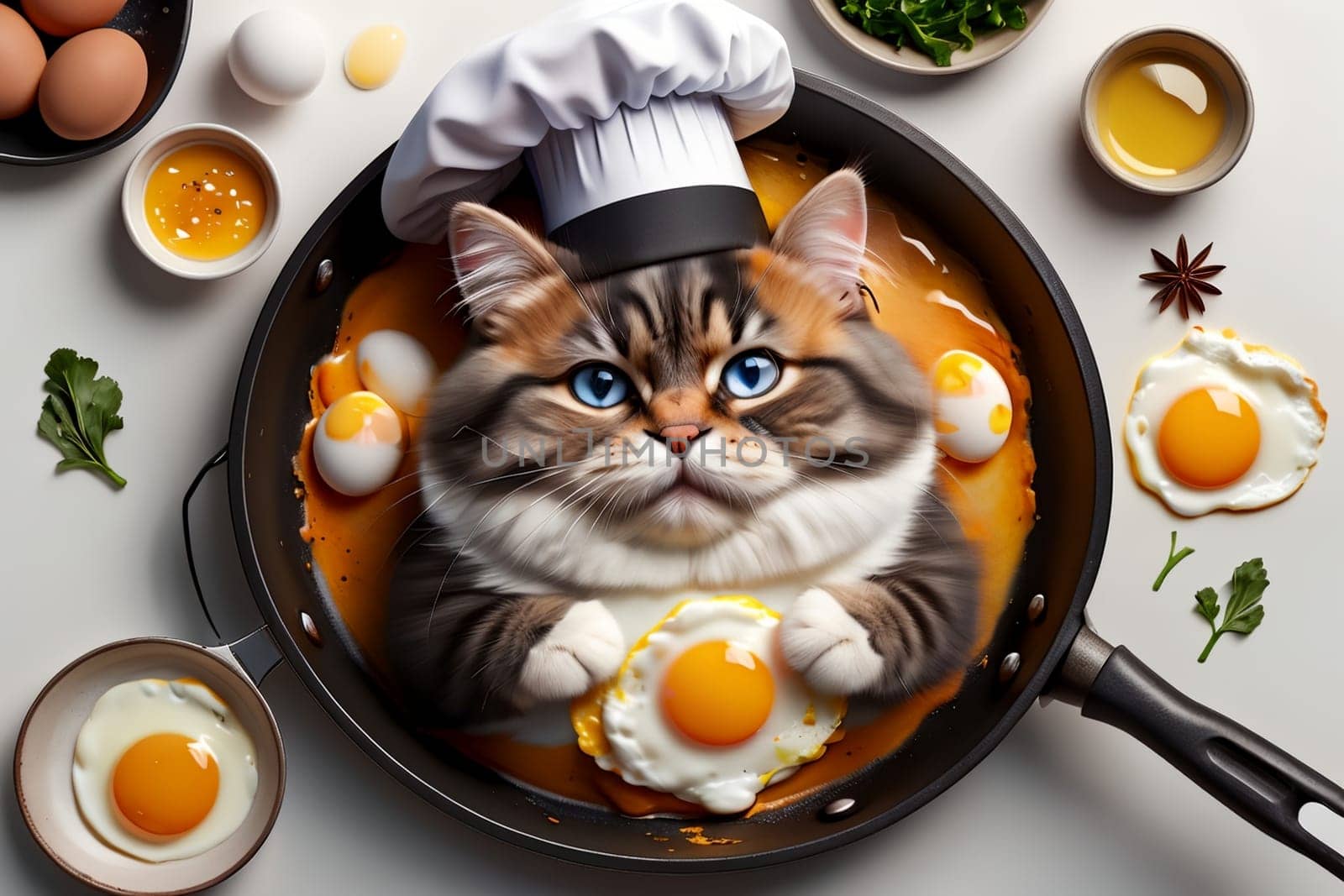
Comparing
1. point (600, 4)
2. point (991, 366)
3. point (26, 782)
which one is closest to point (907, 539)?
point (991, 366)

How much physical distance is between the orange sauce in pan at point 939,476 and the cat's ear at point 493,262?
9 cm

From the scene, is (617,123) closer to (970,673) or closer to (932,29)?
(932,29)

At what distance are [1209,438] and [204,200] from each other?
1.18 metres

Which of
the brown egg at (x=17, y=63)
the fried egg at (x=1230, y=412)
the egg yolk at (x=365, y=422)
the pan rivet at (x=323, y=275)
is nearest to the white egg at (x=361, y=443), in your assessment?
the egg yolk at (x=365, y=422)

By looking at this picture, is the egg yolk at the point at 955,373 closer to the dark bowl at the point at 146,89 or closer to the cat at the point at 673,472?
the cat at the point at 673,472

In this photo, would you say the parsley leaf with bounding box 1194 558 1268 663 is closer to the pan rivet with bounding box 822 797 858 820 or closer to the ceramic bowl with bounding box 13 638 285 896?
the pan rivet with bounding box 822 797 858 820

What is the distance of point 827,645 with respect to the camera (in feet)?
3.25

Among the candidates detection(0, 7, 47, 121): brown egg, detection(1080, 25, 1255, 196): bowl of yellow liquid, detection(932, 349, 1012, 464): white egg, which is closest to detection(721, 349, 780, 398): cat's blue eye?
detection(932, 349, 1012, 464): white egg

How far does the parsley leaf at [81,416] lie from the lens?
1.20 meters

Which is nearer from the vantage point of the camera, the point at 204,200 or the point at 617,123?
the point at 617,123

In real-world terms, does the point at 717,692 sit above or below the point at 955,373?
below

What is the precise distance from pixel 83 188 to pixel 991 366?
1.08m

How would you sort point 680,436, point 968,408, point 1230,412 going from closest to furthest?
point 680,436 → point 968,408 → point 1230,412

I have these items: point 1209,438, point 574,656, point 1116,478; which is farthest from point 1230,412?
point 574,656
